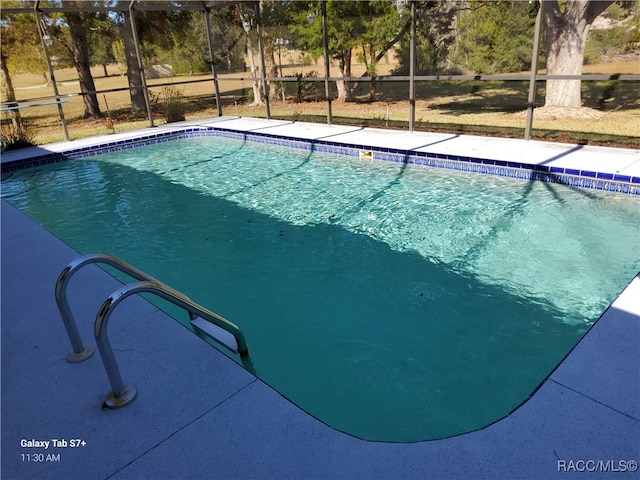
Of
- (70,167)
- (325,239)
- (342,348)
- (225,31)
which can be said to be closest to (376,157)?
(325,239)

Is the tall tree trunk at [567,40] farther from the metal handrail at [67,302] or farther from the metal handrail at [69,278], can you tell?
the metal handrail at [69,278]

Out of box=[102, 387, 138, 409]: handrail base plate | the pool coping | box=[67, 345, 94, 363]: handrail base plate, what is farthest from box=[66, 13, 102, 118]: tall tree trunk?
box=[102, 387, 138, 409]: handrail base plate

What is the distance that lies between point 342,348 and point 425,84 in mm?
17056

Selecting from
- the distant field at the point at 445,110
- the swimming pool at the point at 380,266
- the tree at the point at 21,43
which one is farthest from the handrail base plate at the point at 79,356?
the tree at the point at 21,43

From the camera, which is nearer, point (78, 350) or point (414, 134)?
point (78, 350)

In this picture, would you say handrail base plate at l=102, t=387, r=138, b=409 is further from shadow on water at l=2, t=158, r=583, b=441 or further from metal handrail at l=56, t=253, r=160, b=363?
shadow on water at l=2, t=158, r=583, b=441

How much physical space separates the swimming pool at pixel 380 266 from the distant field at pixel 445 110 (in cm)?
335

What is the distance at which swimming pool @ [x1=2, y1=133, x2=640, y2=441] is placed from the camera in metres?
2.90

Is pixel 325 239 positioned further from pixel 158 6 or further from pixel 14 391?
pixel 158 6

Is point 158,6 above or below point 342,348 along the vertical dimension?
above

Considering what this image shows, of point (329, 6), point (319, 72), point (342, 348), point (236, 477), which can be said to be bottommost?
point (342, 348)

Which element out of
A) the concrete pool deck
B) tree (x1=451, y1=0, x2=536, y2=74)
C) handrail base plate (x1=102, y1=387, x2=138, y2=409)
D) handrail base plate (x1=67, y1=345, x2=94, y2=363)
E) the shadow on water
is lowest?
the shadow on water

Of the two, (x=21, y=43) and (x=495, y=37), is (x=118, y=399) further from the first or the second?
(x=21, y=43)

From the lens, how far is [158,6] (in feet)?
37.1
